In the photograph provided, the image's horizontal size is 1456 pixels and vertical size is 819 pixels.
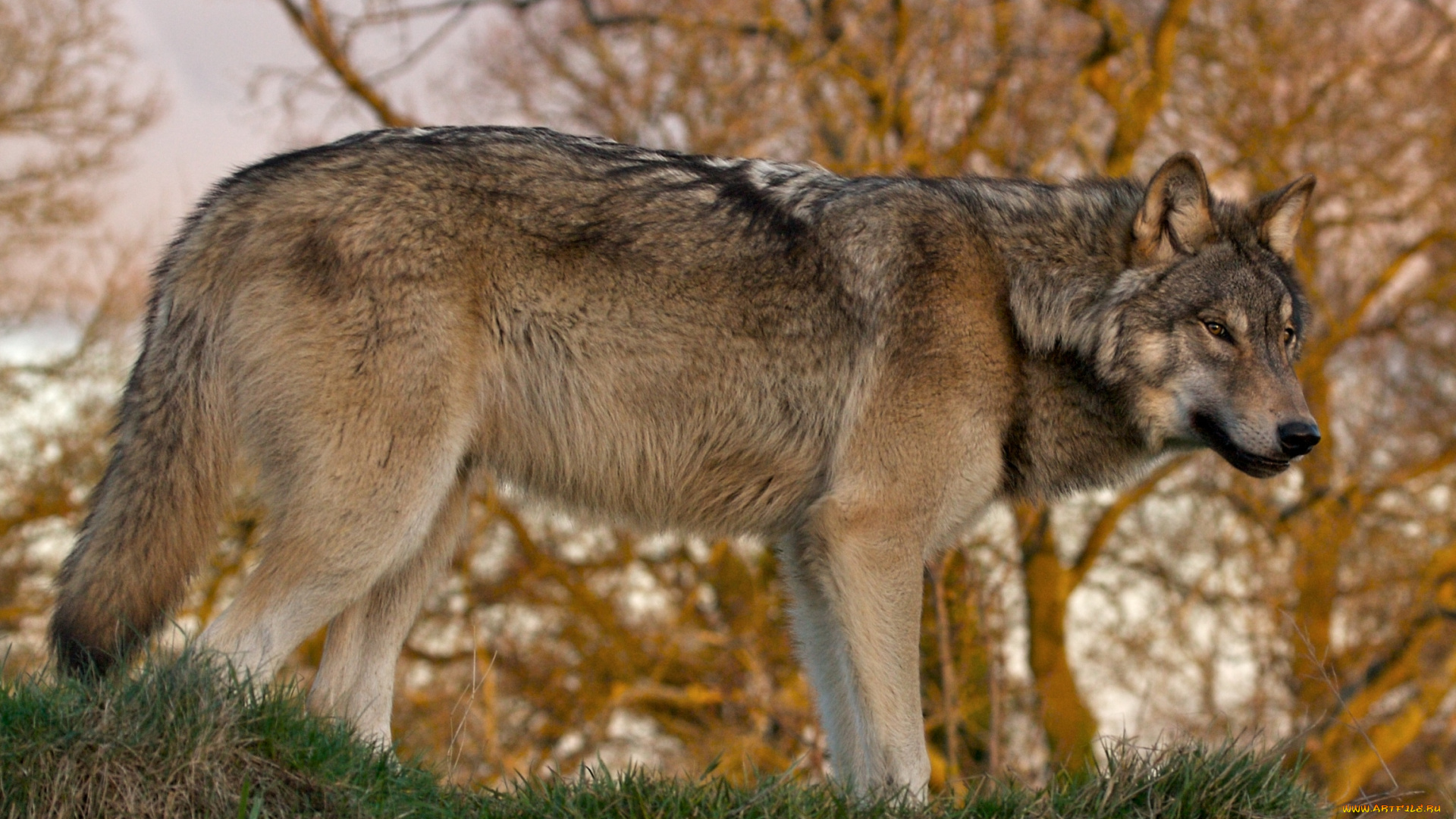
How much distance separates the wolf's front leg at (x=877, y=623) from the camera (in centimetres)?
376

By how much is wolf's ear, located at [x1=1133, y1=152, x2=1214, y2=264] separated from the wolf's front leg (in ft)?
4.07

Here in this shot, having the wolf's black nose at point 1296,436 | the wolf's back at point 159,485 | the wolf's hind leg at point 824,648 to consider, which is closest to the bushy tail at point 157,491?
the wolf's back at point 159,485

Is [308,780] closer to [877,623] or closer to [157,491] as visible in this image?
[157,491]

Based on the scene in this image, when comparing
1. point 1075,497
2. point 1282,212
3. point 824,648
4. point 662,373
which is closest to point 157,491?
point 662,373

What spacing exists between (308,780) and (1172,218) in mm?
3065

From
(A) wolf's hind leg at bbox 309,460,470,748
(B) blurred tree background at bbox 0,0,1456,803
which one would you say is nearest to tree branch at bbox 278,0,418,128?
(B) blurred tree background at bbox 0,0,1456,803

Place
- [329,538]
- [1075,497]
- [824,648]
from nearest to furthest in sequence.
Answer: [329,538]
[824,648]
[1075,497]

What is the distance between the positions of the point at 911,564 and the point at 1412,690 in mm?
12827

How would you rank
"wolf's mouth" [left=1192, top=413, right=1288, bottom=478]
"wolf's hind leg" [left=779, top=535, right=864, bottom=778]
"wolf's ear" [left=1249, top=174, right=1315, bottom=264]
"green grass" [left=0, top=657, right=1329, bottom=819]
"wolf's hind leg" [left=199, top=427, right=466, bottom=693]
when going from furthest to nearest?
"wolf's ear" [left=1249, top=174, right=1315, bottom=264]
"wolf's mouth" [left=1192, top=413, right=1288, bottom=478]
"wolf's hind leg" [left=779, top=535, right=864, bottom=778]
"wolf's hind leg" [left=199, top=427, right=466, bottom=693]
"green grass" [left=0, top=657, right=1329, bottom=819]

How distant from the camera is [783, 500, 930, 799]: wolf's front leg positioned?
376 centimetres

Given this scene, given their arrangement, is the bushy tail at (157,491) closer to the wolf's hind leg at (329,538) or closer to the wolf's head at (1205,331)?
the wolf's hind leg at (329,538)

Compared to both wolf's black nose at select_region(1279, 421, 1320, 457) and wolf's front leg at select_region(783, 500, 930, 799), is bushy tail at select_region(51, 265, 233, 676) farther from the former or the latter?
wolf's black nose at select_region(1279, 421, 1320, 457)

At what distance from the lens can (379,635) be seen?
167 inches

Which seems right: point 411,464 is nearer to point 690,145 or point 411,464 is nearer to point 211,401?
point 211,401
